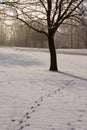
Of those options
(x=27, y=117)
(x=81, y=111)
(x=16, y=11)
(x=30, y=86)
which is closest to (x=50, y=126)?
(x=27, y=117)

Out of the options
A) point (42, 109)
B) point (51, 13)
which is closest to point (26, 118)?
point (42, 109)

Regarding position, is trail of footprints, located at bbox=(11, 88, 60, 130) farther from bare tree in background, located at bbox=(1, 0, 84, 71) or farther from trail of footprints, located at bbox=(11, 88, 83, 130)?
bare tree in background, located at bbox=(1, 0, 84, 71)

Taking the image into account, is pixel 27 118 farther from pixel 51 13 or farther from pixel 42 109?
pixel 51 13

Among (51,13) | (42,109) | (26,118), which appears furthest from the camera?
(51,13)

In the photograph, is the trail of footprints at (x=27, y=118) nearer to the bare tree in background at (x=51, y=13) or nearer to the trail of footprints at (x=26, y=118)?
the trail of footprints at (x=26, y=118)

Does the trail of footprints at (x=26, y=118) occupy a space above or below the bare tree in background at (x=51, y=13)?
below

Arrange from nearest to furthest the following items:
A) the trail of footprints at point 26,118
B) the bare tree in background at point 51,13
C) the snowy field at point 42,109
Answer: the trail of footprints at point 26,118
the snowy field at point 42,109
the bare tree in background at point 51,13

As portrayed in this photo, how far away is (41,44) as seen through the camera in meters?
96.1

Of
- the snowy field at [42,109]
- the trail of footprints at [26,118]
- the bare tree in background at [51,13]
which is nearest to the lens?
the trail of footprints at [26,118]

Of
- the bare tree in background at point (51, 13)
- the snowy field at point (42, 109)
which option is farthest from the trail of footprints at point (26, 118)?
the bare tree in background at point (51, 13)

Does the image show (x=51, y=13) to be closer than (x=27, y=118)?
No

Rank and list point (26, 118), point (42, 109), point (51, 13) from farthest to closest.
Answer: point (51, 13) → point (42, 109) → point (26, 118)

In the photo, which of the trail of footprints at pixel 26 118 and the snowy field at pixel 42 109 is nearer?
the trail of footprints at pixel 26 118

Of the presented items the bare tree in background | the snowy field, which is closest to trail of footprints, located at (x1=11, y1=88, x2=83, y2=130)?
the snowy field
